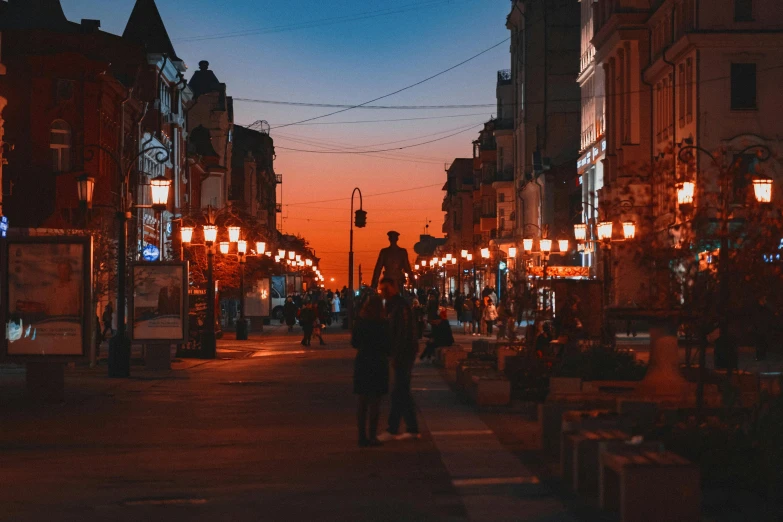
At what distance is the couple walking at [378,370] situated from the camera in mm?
15125

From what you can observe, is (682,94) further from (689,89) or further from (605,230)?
(605,230)

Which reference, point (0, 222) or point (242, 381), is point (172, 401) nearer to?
point (242, 381)

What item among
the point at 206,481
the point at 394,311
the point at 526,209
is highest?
the point at 526,209

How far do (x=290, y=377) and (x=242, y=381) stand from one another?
1712 mm

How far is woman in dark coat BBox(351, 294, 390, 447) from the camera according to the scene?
15.1 meters

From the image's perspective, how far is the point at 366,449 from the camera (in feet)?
49.1

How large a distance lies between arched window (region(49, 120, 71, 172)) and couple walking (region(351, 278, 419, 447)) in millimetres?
41810

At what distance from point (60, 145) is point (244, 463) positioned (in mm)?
44386

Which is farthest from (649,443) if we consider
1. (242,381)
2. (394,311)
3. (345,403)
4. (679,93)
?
(679,93)

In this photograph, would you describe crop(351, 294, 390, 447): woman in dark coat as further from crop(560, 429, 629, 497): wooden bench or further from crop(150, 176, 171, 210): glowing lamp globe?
crop(150, 176, 171, 210): glowing lamp globe

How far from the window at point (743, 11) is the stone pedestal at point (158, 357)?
28.0 meters


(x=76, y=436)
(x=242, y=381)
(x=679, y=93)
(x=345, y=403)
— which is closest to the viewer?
(x=76, y=436)

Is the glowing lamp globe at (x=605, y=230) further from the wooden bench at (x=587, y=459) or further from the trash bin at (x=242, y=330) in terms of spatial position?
the wooden bench at (x=587, y=459)

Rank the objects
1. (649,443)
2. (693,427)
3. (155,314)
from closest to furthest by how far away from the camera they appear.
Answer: (649,443) → (693,427) → (155,314)
